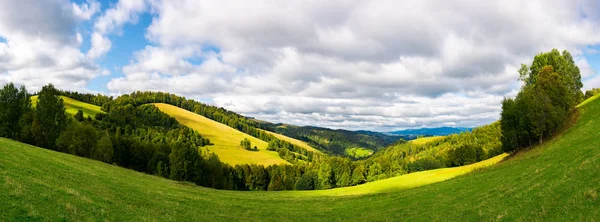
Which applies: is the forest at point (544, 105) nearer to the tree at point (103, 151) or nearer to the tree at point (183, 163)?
the tree at point (183, 163)

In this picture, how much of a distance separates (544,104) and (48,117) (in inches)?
4213

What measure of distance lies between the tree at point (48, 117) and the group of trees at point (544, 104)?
103667 millimetres

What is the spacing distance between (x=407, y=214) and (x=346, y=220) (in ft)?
18.8

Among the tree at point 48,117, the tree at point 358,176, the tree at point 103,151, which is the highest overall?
the tree at point 48,117

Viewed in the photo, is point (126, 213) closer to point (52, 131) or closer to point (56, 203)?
point (56, 203)

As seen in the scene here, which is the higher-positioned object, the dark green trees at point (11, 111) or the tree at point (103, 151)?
the dark green trees at point (11, 111)

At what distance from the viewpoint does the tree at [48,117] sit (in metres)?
72.0

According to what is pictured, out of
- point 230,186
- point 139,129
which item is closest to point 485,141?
point 230,186

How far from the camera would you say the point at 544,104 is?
58906 mm

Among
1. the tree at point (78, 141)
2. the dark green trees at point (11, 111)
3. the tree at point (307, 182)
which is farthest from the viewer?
the tree at point (307, 182)

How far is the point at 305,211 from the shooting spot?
36.5 meters

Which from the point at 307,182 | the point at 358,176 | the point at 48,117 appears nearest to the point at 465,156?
the point at 358,176

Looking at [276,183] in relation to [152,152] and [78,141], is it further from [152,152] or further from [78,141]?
[78,141]

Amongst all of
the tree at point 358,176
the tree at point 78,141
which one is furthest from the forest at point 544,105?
the tree at point 78,141
